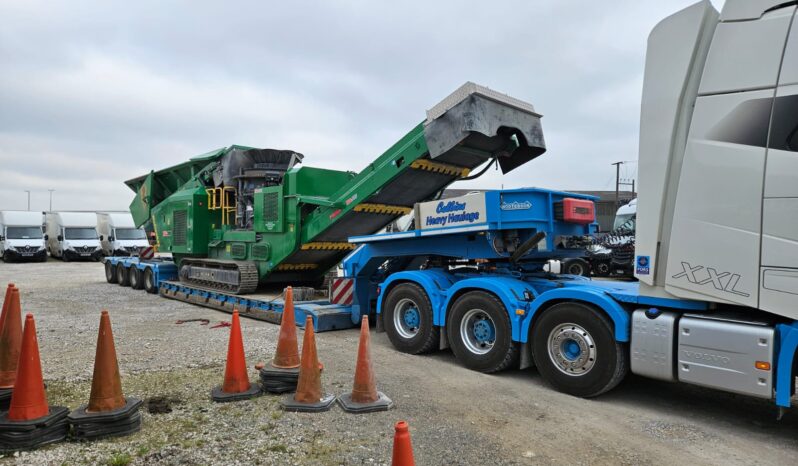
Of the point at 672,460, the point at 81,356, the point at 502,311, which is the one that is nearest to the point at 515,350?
the point at 502,311

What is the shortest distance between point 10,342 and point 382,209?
18.4ft

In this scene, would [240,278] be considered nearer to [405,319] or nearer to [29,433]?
[405,319]

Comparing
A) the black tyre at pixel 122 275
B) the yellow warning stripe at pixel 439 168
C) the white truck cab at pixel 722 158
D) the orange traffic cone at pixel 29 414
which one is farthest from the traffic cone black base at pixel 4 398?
the black tyre at pixel 122 275

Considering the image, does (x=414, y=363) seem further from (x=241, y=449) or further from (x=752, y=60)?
(x=752, y=60)

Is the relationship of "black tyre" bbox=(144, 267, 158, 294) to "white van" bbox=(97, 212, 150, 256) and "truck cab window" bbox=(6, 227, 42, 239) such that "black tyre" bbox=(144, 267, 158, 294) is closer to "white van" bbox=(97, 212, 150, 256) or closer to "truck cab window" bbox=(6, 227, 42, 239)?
"white van" bbox=(97, 212, 150, 256)

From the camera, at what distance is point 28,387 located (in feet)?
12.7

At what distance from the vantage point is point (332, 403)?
4844 millimetres

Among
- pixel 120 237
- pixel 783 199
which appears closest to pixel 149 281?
pixel 783 199

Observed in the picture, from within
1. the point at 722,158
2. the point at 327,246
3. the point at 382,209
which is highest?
the point at 722,158

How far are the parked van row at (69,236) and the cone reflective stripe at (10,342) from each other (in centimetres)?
2580

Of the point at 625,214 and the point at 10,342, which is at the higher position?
the point at 625,214

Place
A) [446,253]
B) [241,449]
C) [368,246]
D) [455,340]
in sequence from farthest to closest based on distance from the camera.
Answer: [368,246], [446,253], [455,340], [241,449]

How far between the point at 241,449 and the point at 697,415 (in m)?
4.17

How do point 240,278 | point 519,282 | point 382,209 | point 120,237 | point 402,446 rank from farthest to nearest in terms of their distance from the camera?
point 120,237, point 240,278, point 382,209, point 519,282, point 402,446
